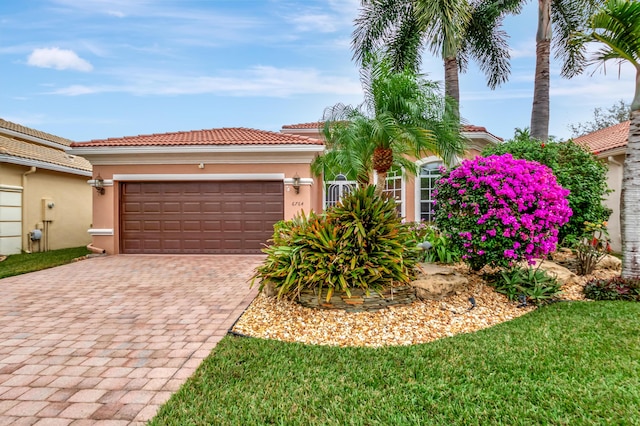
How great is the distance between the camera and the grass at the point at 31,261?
348 inches

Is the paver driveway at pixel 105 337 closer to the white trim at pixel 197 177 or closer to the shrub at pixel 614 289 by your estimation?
the white trim at pixel 197 177

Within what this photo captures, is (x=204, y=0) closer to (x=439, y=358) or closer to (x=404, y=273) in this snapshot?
(x=404, y=273)

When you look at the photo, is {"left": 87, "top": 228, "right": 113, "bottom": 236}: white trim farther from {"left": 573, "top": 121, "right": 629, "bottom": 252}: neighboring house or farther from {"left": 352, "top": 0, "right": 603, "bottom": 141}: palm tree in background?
{"left": 573, "top": 121, "right": 629, "bottom": 252}: neighboring house

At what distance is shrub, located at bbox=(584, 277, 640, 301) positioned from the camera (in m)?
5.86

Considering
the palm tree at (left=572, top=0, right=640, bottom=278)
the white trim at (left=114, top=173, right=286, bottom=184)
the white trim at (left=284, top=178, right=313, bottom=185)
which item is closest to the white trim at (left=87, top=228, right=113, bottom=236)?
the white trim at (left=114, top=173, right=286, bottom=184)

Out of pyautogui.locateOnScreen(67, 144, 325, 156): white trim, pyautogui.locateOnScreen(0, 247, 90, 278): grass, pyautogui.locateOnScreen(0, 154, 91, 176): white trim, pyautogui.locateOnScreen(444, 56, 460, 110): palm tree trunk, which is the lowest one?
pyautogui.locateOnScreen(0, 247, 90, 278): grass

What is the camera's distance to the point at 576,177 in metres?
7.57

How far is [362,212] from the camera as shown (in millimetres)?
5746

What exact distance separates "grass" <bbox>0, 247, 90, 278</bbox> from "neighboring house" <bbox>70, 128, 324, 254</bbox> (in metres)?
1.23

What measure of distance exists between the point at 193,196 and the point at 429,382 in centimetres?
994

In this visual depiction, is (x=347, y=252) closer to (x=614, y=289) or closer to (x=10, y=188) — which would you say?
(x=614, y=289)

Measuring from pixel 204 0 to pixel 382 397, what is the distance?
10.2 metres

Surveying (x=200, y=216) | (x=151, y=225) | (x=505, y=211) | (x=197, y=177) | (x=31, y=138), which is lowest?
(x=151, y=225)

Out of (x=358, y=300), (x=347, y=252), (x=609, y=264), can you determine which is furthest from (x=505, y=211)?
(x=609, y=264)
